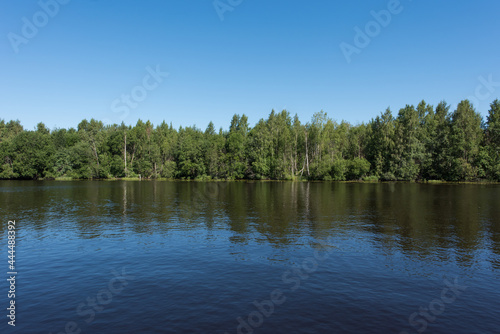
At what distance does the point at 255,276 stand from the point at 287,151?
135 metres

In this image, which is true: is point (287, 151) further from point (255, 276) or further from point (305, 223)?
point (255, 276)

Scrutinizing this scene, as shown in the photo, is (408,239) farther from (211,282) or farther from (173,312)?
(173,312)

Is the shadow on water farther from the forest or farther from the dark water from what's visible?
the forest

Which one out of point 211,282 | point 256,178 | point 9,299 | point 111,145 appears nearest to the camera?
point 9,299

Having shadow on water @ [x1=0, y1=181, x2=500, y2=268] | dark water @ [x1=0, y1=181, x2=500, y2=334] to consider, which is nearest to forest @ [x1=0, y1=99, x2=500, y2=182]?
shadow on water @ [x1=0, y1=181, x2=500, y2=268]

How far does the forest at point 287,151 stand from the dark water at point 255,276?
105 metres

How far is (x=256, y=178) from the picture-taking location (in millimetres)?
155250

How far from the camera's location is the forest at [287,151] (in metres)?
130

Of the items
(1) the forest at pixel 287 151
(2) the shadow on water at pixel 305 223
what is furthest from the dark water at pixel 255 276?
(1) the forest at pixel 287 151

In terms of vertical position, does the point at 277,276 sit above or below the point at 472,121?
below

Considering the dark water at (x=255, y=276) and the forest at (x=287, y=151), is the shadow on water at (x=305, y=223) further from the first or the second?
the forest at (x=287, y=151)

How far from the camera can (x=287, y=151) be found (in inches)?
6048

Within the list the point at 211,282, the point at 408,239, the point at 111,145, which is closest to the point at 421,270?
the point at 408,239

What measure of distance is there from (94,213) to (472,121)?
144 m
